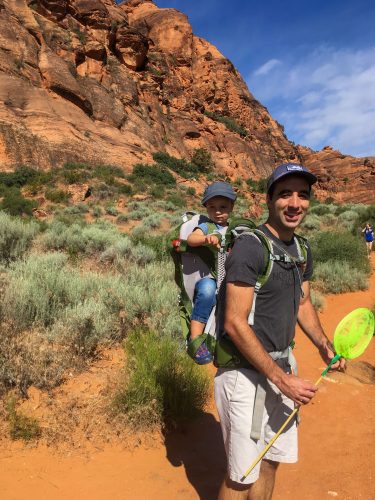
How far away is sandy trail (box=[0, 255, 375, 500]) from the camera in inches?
98.3

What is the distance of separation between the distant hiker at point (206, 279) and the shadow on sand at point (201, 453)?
1016mm

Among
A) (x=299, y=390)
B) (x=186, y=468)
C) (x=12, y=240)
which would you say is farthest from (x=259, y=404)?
(x=12, y=240)

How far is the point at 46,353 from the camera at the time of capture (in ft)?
11.3

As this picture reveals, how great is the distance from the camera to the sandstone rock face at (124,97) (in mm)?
26141

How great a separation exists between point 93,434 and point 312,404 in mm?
2374

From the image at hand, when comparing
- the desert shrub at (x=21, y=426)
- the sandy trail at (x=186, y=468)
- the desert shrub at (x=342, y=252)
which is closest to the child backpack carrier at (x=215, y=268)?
the sandy trail at (x=186, y=468)

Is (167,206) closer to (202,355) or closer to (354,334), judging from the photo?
(202,355)

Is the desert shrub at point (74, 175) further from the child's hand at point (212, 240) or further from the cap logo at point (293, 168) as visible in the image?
the cap logo at point (293, 168)

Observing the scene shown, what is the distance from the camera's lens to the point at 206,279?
2742 millimetres

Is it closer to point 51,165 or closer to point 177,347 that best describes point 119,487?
point 177,347

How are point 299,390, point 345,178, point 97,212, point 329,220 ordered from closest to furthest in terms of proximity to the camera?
point 299,390
point 97,212
point 329,220
point 345,178

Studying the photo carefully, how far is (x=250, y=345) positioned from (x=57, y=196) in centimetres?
1845

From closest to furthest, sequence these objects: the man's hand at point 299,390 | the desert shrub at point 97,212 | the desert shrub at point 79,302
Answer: the man's hand at point 299,390 → the desert shrub at point 79,302 → the desert shrub at point 97,212

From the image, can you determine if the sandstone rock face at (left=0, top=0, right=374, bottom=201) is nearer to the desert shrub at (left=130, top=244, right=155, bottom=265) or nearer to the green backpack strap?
the desert shrub at (left=130, top=244, right=155, bottom=265)
